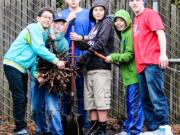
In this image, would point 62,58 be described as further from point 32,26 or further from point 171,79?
point 171,79

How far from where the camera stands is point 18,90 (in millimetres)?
8516

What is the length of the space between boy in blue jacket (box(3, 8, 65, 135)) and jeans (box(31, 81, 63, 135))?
204mm

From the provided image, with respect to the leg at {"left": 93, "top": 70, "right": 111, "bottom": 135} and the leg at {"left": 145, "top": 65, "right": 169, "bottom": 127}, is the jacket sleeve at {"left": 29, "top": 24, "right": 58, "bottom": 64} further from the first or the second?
the leg at {"left": 145, "top": 65, "right": 169, "bottom": 127}

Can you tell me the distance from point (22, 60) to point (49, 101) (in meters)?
0.75

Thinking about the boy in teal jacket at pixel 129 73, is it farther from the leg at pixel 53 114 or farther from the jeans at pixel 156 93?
the leg at pixel 53 114

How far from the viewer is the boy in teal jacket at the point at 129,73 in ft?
28.4

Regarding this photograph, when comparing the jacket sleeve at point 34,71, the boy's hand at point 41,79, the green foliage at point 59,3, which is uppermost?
the green foliage at point 59,3

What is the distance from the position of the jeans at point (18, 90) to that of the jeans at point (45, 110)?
204 millimetres

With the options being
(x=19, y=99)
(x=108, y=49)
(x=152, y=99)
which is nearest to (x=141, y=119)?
(x=152, y=99)

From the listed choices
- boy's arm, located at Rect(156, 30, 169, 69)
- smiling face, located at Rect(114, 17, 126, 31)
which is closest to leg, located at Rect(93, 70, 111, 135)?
smiling face, located at Rect(114, 17, 126, 31)

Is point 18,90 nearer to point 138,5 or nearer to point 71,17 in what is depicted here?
point 71,17

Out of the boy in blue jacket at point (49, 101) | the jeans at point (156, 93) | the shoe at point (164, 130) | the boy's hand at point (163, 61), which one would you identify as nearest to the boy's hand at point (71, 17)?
the boy in blue jacket at point (49, 101)

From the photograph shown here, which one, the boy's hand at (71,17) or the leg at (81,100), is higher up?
the boy's hand at (71,17)

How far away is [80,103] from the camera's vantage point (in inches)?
361
